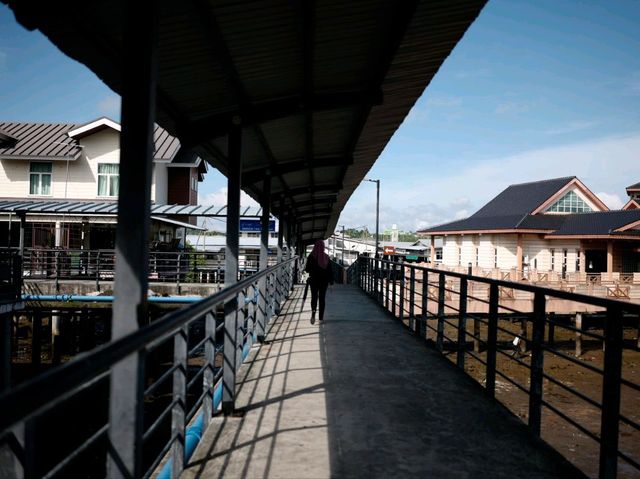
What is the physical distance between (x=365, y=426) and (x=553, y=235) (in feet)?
105

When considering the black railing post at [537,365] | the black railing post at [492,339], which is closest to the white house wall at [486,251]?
→ the black railing post at [492,339]

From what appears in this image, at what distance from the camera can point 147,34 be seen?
255 cm

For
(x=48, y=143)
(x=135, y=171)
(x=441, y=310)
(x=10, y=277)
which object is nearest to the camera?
(x=135, y=171)

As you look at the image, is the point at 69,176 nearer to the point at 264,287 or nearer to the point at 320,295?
the point at 320,295

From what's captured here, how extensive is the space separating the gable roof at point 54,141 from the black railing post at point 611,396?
1018 inches

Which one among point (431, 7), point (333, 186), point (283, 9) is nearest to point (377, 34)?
point (431, 7)

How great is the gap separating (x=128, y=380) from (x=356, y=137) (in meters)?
5.86

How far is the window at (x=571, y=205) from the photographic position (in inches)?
1437

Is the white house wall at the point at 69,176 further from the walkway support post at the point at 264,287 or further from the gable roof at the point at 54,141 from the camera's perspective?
the walkway support post at the point at 264,287

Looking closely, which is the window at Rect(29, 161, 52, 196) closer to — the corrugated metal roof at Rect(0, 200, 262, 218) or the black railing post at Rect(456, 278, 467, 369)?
the corrugated metal roof at Rect(0, 200, 262, 218)

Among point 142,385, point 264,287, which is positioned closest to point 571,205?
point 264,287

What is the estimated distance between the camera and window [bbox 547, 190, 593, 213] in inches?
1437

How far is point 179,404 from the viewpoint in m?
3.29

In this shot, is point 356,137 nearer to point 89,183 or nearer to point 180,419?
point 180,419
